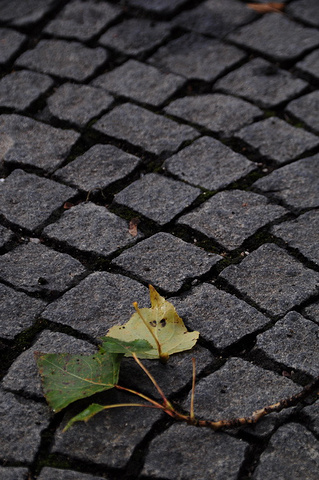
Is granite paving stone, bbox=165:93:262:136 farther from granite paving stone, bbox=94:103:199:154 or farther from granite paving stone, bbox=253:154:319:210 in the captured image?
granite paving stone, bbox=253:154:319:210

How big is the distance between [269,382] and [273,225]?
0.79 meters

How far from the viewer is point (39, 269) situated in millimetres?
2377

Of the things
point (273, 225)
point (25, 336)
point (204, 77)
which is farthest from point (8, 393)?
point (204, 77)

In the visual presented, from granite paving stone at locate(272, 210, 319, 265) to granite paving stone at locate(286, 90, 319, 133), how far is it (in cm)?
67

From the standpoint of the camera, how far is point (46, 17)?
12.5 feet

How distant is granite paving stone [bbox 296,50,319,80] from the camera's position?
11.1 feet

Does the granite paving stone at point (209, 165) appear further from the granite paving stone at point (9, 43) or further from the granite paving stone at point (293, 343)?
the granite paving stone at point (9, 43)

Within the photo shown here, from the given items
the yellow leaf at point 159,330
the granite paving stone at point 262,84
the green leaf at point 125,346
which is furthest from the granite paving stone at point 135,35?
the green leaf at point 125,346

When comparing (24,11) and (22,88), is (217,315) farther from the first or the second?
(24,11)

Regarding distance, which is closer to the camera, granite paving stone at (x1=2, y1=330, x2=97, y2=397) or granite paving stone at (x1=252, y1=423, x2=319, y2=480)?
granite paving stone at (x1=252, y1=423, x2=319, y2=480)

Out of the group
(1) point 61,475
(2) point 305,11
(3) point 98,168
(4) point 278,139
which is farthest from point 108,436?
(2) point 305,11

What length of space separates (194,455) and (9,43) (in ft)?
8.78

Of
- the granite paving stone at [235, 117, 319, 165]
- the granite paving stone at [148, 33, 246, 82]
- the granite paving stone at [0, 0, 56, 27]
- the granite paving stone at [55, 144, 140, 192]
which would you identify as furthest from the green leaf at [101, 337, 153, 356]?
the granite paving stone at [0, 0, 56, 27]

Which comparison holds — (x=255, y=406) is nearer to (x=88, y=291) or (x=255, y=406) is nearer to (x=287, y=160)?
(x=88, y=291)
